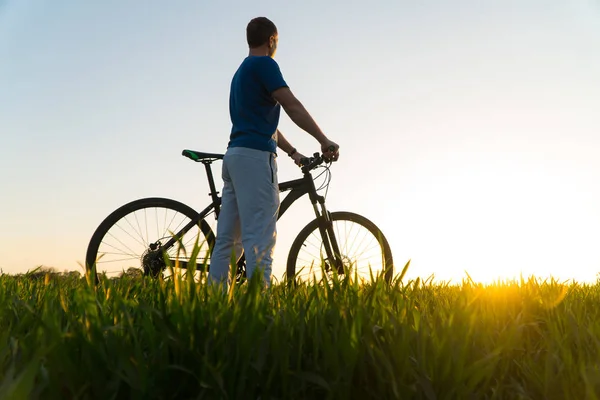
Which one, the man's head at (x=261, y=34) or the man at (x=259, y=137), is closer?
the man at (x=259, y=137)

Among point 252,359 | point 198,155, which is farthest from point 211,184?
point 252,359

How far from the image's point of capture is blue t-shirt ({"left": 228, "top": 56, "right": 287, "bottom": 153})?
181 inches

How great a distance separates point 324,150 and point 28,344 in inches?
127

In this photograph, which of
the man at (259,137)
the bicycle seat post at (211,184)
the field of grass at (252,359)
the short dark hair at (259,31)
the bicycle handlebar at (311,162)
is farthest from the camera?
the bicycle seat post at (211,184)

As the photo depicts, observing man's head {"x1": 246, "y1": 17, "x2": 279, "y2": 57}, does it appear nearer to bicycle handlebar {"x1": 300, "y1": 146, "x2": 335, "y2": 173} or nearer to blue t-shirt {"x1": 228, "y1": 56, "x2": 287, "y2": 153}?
blue t-shirt {"x1": 228, "y1": 56, "x2": 287, "y2": 153}

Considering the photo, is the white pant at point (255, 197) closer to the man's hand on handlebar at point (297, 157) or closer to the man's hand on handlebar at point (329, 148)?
the man's hand on handlebar at point (329, 148)

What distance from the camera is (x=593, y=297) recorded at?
4.46 metres

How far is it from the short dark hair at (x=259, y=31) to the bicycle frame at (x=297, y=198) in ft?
4.64

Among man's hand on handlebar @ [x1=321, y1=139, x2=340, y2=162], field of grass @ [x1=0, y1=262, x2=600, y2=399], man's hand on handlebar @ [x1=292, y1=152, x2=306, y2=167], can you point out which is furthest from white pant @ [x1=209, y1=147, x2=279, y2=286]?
field of grass @ [x1=0, y1=262, x2=600, y2=399]

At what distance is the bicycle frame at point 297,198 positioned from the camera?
5863mm

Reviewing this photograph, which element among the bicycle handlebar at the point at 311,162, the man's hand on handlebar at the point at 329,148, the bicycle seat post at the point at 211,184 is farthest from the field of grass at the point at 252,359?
the bicycle seat post at the point at 211,184

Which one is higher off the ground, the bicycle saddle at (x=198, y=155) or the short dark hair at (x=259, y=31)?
the short dark hair at (x=259, y=31)

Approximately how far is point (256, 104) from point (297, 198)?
1399 mm

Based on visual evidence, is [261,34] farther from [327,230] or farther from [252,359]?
[252,359]
